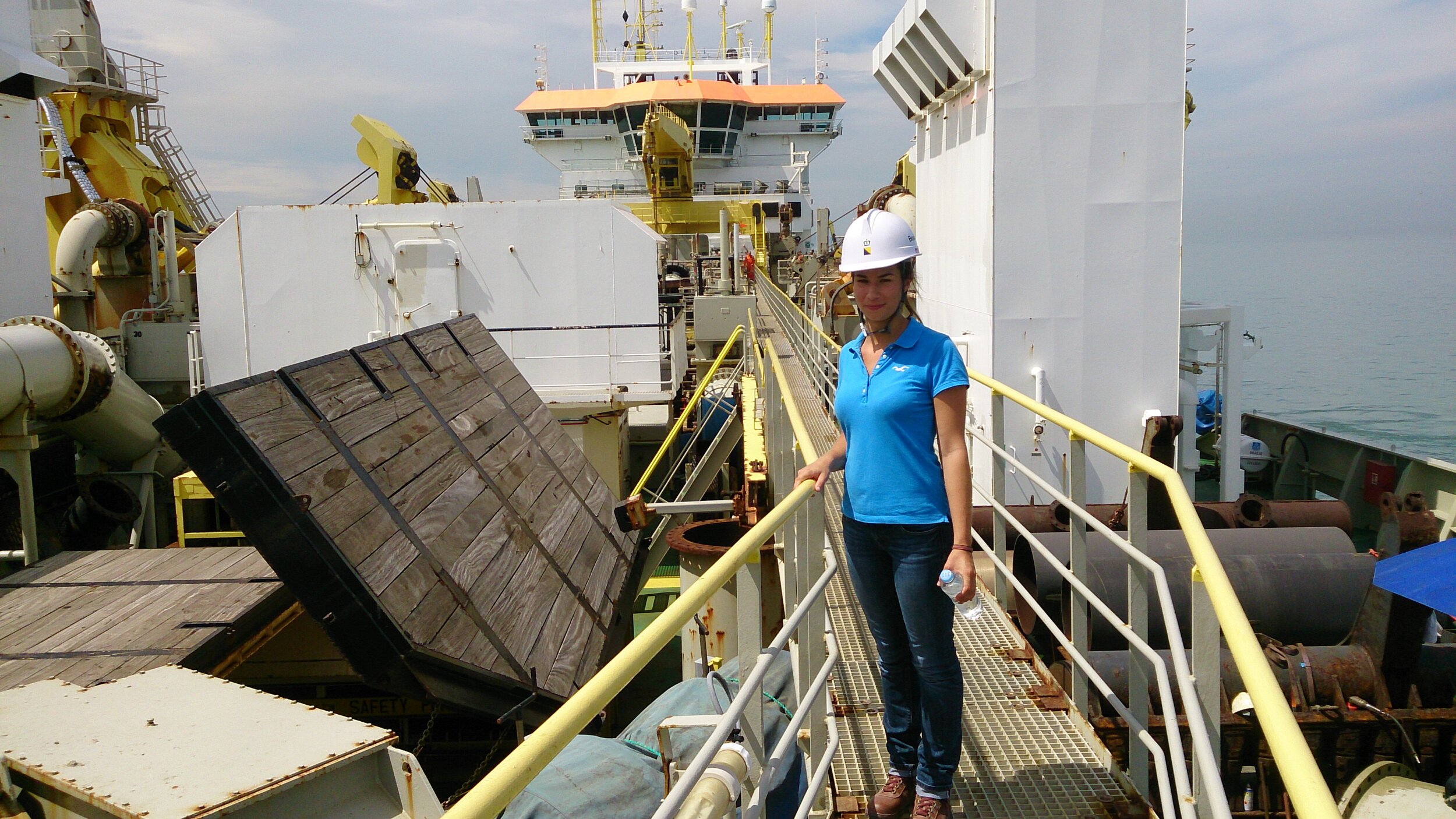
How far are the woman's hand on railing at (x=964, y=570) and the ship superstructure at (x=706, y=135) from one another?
93.1ft

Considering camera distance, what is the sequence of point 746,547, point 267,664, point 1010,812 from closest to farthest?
point 746,547 → point 1010,812 → point 267,664

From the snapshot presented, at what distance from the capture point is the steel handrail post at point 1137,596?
2838mm

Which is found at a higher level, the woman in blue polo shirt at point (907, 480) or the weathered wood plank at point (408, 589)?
the woman in blue polo shirt at point (907, 480)

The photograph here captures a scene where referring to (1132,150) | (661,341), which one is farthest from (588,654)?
(661,341)

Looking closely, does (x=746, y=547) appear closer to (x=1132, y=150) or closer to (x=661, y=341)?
(x=1132, y=150)

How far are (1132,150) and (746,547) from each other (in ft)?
25.1

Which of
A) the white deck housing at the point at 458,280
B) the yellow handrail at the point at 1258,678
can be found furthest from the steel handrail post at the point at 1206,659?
the white deck housing at the point at 458,280

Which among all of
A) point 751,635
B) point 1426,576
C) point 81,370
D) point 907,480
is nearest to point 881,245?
point 907,480

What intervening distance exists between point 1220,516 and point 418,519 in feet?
21.2

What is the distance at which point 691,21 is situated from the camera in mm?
35531

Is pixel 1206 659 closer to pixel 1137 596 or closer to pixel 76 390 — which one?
pixel 1137 596

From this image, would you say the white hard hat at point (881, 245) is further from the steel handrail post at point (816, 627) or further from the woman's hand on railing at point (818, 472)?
the steel handrail post at point (816, 627)

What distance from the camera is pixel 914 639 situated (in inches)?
105

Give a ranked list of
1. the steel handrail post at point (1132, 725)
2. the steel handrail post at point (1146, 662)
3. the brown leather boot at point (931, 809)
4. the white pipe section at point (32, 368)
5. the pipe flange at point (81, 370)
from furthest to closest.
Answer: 1. the pipe flange at point (81, 370)
2. the white pipe section at point (32, 368)
3. the brown leather boot at point (931, 809)
4. the steel handrail post at point (1132, 725)
5. the steel handrail post at point (1146, 662)
